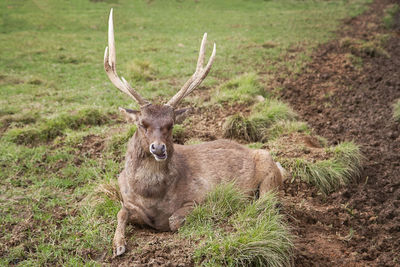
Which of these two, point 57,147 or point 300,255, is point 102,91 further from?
point 300,255

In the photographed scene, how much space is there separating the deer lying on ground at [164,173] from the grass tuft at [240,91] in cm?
337

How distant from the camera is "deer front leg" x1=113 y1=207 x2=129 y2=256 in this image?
3.50 meters

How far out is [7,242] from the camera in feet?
12.7

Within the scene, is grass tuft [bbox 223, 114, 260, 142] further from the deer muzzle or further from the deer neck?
the deer muzzle

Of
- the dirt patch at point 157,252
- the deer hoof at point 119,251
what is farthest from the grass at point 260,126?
the deer hoof at point 119,251

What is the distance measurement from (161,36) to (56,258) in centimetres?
1330

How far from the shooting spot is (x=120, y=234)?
3.66m

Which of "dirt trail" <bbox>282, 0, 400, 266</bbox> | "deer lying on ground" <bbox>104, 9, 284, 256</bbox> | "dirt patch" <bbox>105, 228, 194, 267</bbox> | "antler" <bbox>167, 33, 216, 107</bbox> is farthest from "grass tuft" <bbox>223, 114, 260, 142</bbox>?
"dirt patch" <bbox>105, 228, 194, 267</bbox>

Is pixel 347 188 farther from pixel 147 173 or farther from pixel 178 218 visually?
pixel 147 173

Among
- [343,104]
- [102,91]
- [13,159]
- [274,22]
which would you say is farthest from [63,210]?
[274,22]

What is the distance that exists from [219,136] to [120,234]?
326 centimetres

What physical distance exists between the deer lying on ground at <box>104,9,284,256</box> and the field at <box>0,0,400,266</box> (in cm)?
18

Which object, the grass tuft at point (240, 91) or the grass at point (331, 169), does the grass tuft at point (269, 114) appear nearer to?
the grass tuft at point (240, 91)

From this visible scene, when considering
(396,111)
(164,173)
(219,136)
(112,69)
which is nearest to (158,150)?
(164,173)
